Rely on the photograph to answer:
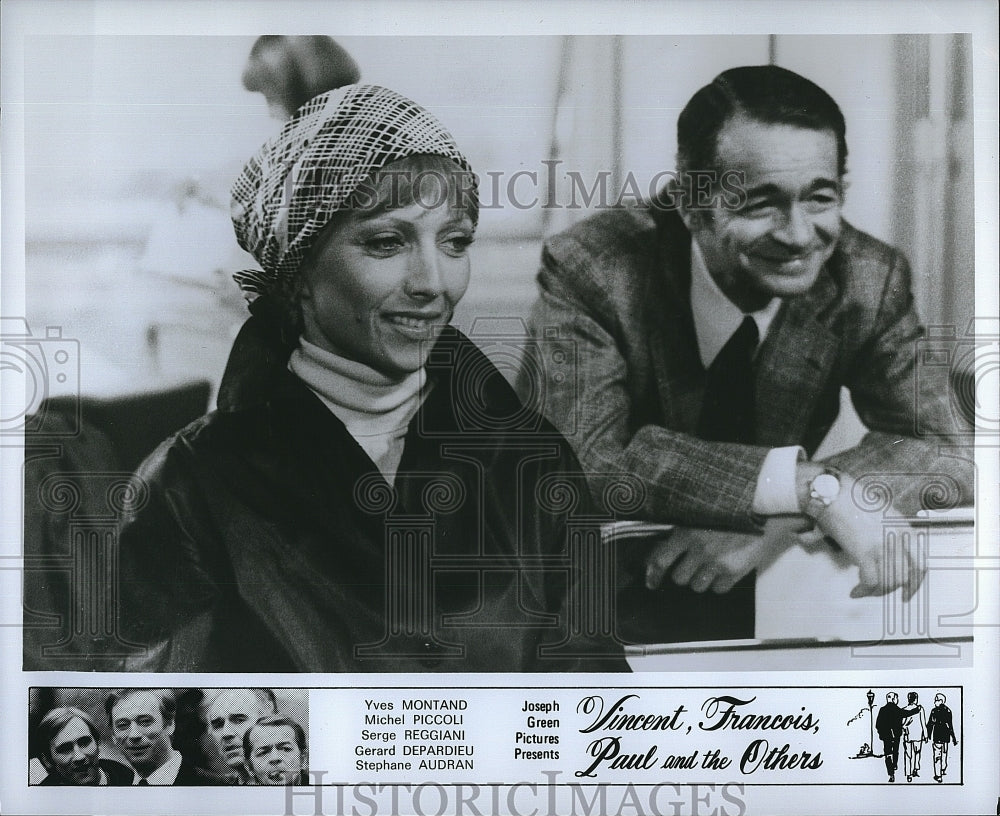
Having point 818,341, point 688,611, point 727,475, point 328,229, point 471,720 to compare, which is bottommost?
point 471,720

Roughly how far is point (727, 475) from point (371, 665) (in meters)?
0.85

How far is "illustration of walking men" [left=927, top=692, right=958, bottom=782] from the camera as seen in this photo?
1.63 metres

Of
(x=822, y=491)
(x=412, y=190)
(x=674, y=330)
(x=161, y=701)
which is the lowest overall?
(x=161, y=701)

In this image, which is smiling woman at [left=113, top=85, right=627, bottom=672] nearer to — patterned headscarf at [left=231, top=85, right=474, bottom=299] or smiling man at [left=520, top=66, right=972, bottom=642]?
patterned headscarf at [left=231, top=85, right=474, bottom=299]

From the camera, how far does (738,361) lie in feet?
5.36

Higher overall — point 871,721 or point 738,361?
point 738,361

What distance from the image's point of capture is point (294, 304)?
1.62 meters

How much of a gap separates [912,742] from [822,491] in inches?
22.4

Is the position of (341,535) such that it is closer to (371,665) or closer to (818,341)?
(371,665)

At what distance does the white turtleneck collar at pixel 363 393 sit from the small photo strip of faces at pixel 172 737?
57 centimetres

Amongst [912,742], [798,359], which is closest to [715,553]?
[798,359]

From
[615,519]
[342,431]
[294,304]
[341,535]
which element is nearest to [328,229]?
[294,304]

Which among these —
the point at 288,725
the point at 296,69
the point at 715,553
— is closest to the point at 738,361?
the point at 715,553

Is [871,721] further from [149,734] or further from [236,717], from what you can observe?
[149,734]
